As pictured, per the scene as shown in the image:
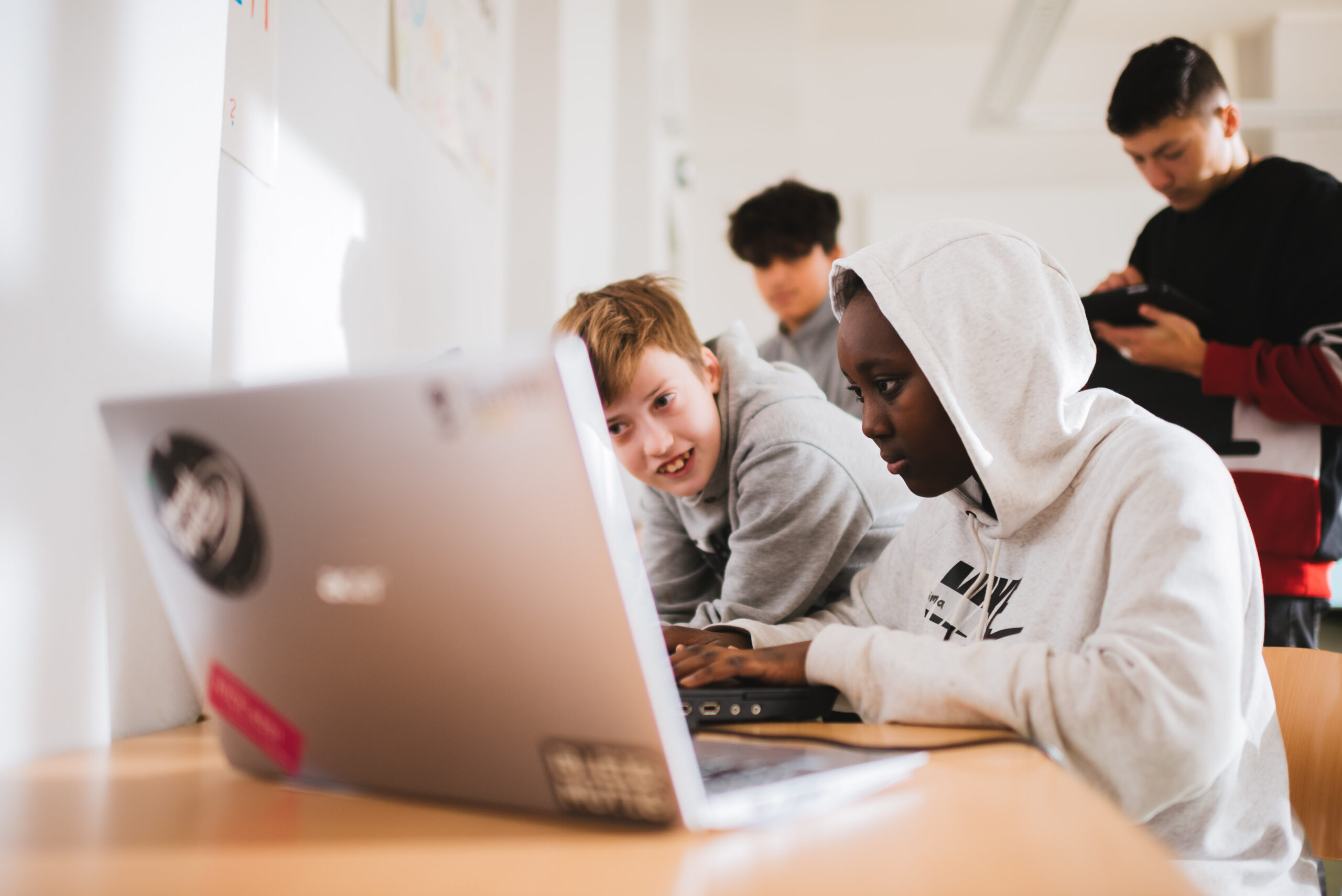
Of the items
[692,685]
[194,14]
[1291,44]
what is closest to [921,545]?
[692,685]

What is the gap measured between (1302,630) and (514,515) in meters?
1.34

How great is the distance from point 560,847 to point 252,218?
2.54ft

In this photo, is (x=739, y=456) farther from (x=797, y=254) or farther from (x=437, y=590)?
(x=797, y=254)

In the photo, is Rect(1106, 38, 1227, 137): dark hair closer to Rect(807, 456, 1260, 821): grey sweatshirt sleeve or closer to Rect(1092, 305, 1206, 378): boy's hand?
Rect(1092, 305, 1206, 378): boy's hand

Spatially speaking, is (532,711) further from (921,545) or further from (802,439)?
(802,439)

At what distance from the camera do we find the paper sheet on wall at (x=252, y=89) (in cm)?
87

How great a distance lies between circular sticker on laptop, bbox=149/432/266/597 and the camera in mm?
429

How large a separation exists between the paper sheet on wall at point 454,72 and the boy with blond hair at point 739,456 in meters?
0.48

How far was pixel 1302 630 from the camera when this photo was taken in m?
1.27

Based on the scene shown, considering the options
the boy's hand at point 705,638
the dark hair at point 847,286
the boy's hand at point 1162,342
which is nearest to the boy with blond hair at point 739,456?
the boy's hand at point 705,638

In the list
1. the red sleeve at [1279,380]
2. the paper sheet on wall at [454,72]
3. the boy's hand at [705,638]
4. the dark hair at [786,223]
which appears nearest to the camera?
the boy's hand at [705,638]

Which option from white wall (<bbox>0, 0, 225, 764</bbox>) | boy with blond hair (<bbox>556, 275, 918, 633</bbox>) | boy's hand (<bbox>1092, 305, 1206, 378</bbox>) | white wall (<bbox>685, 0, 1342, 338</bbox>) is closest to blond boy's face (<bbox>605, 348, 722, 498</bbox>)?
boy with blond hair (<bbox>556, 275, 918, 633</bbox>)

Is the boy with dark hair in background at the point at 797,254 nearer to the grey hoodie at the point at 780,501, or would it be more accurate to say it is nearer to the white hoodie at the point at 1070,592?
the grey hoodie at the point at 780,501

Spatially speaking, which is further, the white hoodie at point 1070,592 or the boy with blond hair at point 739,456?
the boy with blond hair at point 739,456
